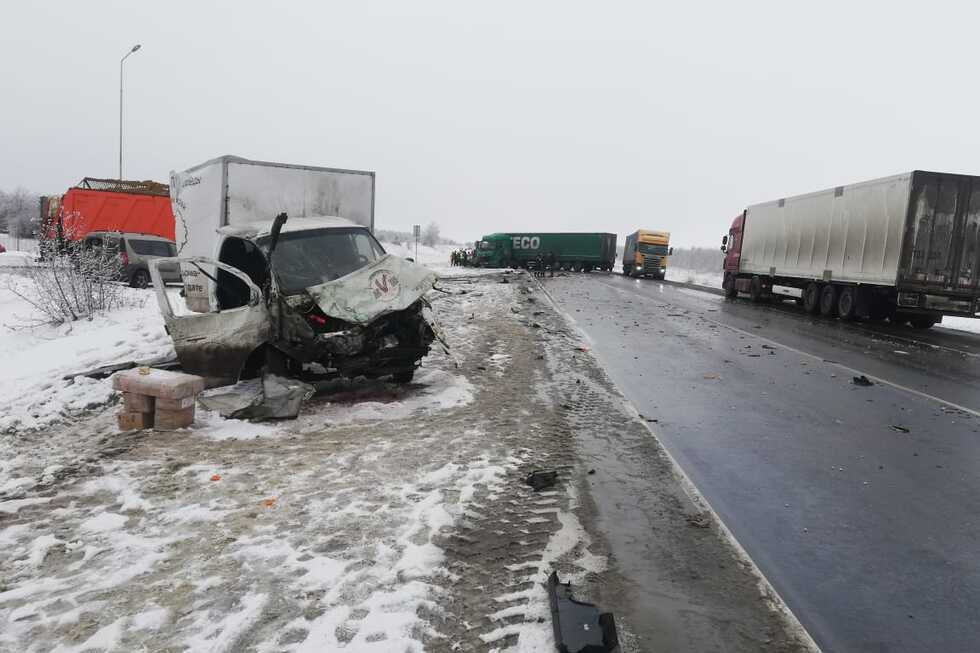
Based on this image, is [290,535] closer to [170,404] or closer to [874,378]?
[170,404]

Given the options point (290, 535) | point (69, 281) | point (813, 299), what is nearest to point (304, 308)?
point (290, 535)

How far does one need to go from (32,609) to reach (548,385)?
5848mm

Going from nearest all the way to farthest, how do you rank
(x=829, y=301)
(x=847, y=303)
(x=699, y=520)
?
(x=699, y=520) < (x=847, y=303) < (x=829, y=301)

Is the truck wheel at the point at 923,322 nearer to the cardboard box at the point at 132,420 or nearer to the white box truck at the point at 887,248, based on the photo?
the white box truck at the point at 887,248

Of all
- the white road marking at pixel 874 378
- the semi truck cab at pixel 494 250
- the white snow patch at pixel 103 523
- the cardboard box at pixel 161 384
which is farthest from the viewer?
the semi truck cab at pixel 494 250

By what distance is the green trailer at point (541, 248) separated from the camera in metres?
50.3

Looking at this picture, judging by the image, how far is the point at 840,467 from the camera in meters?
4.98

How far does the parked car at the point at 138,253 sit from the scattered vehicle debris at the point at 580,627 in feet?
56.8

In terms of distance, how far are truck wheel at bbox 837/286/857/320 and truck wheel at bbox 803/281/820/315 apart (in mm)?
1146

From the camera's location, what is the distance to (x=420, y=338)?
6.94 metres

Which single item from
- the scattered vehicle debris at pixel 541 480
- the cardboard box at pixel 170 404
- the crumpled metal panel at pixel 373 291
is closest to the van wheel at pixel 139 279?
the crumpled metal panel at pixel 373 291

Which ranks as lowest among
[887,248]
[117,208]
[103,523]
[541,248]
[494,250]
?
[103,523]

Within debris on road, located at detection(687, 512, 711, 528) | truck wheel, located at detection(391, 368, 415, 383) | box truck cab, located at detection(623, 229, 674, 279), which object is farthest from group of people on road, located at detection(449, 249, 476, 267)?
debris on road, located at detection(687, 512, 711, 528)

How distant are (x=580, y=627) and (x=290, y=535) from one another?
73.5 inches
